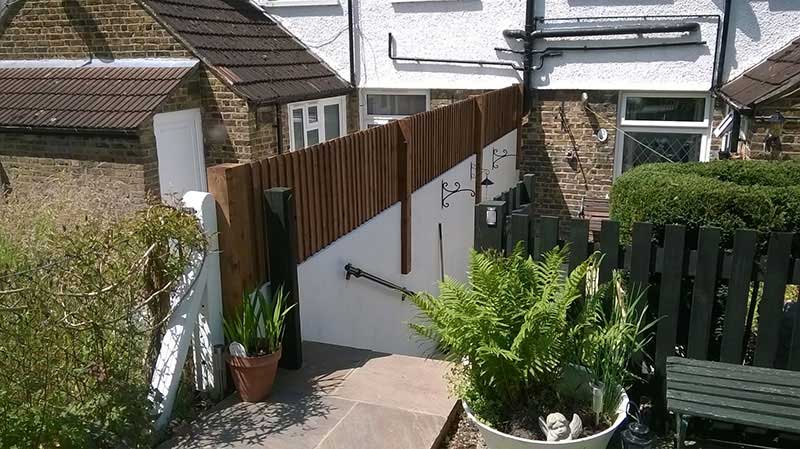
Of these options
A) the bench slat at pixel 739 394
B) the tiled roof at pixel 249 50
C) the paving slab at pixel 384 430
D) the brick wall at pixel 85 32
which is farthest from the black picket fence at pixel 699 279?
the brick wall at pixel 85 32

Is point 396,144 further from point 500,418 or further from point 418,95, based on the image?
point 418,95

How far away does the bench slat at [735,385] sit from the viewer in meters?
3.19

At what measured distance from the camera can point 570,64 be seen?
10.4 meters

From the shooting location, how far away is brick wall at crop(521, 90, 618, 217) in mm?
10430

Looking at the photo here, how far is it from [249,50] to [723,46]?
705 centimetres

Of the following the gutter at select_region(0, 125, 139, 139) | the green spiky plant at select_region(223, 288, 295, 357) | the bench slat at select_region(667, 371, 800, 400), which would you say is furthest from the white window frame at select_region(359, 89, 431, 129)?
the bench slat at select_region(667, 371, 800, 400)

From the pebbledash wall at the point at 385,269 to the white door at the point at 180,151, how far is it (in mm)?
2875

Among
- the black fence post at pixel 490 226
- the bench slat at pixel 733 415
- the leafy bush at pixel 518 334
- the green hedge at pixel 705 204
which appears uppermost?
the green hedge at pixel 705 204

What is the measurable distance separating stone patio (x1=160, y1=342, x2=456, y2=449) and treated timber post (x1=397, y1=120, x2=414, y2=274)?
277cm

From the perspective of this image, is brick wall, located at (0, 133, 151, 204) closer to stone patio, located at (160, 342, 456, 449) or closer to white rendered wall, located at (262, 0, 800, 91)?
stone patio, located at (160, 342, 456, 449)

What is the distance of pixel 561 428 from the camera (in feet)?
10.1

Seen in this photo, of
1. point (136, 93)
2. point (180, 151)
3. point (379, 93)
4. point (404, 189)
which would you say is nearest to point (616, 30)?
point (379, 93)

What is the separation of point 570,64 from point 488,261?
7.85m

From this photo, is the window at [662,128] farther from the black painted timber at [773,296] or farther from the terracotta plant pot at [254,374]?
the terracotta plant pot at [254,374]
